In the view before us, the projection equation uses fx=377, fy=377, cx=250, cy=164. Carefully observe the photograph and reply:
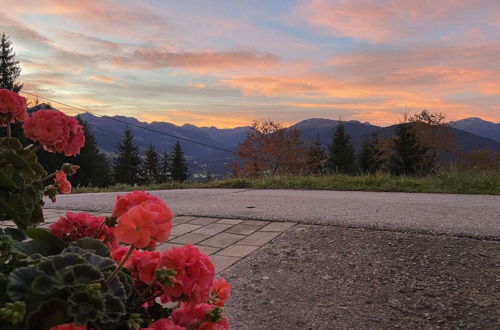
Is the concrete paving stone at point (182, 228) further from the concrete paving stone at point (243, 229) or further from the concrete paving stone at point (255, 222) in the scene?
the concrete paving stone at point (255, 222)

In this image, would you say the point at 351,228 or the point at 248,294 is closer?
the point at 248,294

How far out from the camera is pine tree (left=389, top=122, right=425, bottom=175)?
3697 centimetres

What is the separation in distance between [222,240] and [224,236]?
132 mm

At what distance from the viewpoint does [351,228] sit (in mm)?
3539

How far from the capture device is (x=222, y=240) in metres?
3.47

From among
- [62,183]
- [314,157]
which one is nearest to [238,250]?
[62,183]

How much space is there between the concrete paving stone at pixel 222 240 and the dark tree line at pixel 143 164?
43537mm

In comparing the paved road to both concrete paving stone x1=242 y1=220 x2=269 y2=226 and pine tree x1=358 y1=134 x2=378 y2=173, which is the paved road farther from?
pine tree x1=358 y1=134 x2=378 y2=173

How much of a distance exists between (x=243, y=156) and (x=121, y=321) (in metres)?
37.5

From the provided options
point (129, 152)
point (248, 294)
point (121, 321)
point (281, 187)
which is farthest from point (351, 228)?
point (129, 152)

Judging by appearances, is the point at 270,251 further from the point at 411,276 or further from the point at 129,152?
the point at 129,152

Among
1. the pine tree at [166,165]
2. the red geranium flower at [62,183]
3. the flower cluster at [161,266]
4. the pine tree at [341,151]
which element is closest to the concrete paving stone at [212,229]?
the red geranium flower at [62,183]

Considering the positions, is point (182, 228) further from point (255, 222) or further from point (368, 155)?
point (368, 155)

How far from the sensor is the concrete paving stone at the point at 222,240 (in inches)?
132
